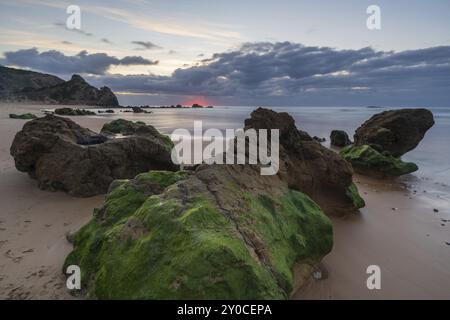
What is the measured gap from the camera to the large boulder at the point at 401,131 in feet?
61.4

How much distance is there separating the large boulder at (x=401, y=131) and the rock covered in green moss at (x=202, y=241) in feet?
49.3

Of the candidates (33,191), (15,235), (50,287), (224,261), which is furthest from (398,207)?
(33,191)

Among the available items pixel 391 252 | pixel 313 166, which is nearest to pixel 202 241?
pixel 391 252

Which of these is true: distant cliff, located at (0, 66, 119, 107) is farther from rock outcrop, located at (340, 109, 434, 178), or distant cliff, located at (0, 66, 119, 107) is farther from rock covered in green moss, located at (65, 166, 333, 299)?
rock covered in green moss, located at (65, 166, 333, 299)

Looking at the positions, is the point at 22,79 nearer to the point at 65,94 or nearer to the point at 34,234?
the point at 65,94

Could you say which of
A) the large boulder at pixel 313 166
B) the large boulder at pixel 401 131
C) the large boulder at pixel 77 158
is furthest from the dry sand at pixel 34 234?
the large boulder at pixel 401 131

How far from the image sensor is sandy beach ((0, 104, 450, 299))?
504 cm

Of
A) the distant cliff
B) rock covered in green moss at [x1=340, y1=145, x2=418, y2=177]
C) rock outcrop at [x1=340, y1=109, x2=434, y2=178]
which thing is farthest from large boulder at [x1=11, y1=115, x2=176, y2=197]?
the distant cliff

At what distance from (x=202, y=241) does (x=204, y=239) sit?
39 millimetres

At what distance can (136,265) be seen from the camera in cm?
373

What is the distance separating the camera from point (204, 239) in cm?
362
